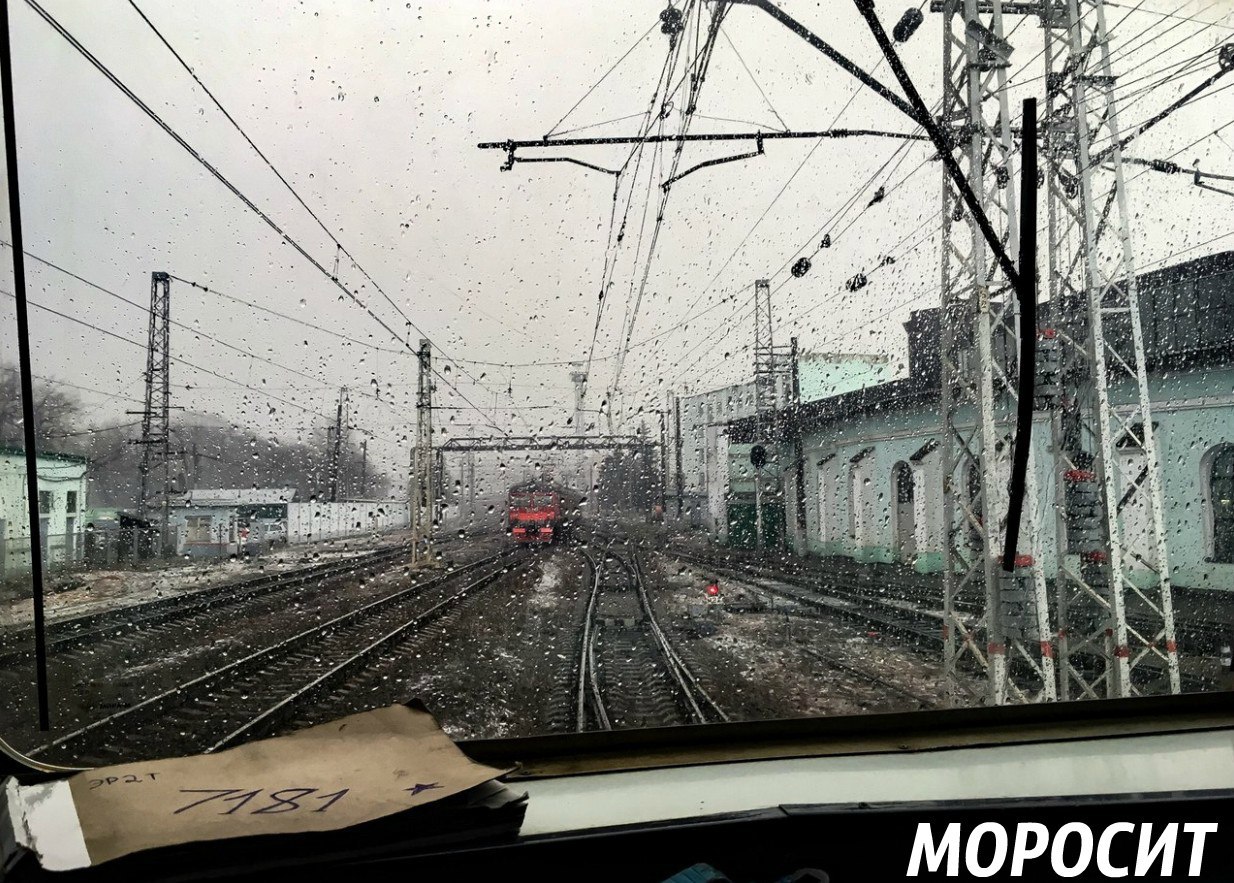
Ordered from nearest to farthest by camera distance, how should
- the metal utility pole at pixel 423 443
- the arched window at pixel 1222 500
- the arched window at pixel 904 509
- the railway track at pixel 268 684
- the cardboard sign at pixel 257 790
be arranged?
1. the cardboard sign at pixel 257 790
2. the railway track at pixel 268 684
3. the metal utility pole at pixel 423 443
4. the arched window at pixel 1222 500
5. the arched window at pixel 904 509

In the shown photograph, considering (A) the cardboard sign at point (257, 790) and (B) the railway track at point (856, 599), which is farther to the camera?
(B) the railway track at point (856, 599)

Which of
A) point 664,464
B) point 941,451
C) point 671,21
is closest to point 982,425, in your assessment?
point 941,451

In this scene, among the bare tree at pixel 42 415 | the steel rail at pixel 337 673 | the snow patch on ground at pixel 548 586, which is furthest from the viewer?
the snow patch on ground at pixel 548 586

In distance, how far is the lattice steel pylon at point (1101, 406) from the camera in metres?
2.14

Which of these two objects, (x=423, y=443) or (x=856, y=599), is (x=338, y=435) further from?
(x=856, y=599)

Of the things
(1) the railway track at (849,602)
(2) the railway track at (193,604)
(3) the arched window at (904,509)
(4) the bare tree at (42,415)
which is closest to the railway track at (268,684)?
(2) the railway track at (193,604)

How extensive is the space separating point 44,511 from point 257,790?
668 millimetres

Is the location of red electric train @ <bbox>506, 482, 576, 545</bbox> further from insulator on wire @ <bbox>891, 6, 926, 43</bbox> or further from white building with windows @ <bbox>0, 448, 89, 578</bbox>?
insulator on wire @ <bbox>891, 6, 926, 43</bbox>

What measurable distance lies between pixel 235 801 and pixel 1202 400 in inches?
100

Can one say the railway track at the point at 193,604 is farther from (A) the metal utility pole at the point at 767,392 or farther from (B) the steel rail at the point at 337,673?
(A) the metal utility pole at the point at 767,392

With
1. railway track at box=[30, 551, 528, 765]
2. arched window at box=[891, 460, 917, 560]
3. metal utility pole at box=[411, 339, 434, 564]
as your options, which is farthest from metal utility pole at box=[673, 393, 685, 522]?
arched window at box=[891, 460, 917, 560]

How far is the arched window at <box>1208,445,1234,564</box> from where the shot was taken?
6.64ft

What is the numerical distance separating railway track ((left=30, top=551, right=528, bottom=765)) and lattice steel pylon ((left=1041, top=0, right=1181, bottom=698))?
1.84 m

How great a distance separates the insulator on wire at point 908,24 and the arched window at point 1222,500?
1.49 metres
